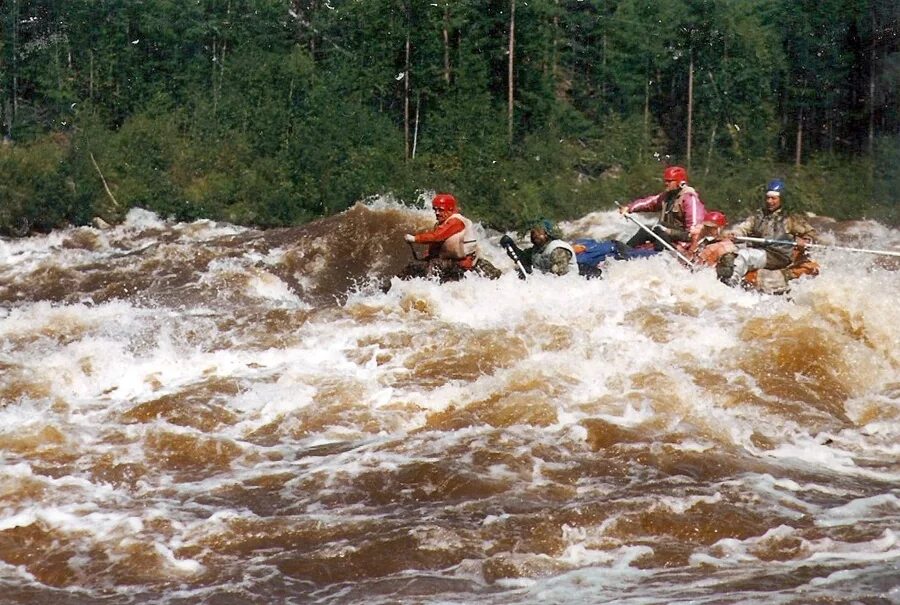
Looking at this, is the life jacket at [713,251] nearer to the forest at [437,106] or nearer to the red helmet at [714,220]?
the red helmet at [714,220]

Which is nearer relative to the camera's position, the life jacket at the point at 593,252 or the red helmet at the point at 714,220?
the life jacket at the point at 593,252

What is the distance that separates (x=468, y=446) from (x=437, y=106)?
990 inches

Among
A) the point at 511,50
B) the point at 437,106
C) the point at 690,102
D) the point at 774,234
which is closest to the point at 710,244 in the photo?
the point at 774,234

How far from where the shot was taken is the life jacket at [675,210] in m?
13.7

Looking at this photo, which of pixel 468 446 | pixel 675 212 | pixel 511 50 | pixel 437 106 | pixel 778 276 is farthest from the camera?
pixel 511 50

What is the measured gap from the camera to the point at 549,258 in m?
12.4

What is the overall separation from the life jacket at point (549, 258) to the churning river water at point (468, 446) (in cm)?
27

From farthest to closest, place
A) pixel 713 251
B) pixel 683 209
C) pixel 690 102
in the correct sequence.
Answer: pixel 690 102, pixel 683 209, pixel 713 251

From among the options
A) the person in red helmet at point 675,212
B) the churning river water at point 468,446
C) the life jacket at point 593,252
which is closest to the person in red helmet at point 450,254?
the churning river water at point 468,446

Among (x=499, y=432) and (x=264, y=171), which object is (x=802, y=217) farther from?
(x=264, y=171)

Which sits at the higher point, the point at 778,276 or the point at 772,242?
the point at 772,242

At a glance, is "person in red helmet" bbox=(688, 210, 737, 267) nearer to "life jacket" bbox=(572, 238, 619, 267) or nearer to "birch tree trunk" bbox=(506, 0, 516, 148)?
"life jacket" bbox=(572, 238, 619, 267)

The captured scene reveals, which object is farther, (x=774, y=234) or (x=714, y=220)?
(x=714, y=220)

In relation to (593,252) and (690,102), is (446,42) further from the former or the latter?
(593,252)
